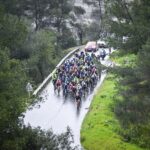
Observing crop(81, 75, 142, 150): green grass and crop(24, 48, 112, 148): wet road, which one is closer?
crop(81, 75, 142, 150): green grass

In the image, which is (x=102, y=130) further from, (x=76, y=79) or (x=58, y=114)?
(x=76, y=79)

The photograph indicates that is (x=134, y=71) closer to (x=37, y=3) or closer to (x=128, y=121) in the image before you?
(x=128, y=121)

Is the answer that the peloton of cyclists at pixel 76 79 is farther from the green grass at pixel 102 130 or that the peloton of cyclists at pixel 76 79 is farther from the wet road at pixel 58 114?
the green grass at pixel 102 130

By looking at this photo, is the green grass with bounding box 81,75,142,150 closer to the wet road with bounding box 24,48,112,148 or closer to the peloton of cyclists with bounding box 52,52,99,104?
the wet road with bounding box 24,48,112,148

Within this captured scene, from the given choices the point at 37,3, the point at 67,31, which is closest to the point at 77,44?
the point at 67,31

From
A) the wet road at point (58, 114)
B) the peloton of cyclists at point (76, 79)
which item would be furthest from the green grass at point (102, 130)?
the peloton of cyclists at point (76, 79)

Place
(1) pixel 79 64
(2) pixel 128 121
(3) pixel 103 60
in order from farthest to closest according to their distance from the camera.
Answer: (3) pixel 103 60, (1) pixel 79 64, (2) pixel 128 121

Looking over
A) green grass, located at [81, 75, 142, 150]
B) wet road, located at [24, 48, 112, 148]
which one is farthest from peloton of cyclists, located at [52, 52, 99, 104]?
green grass, located at [81, 75, 142, 150]
